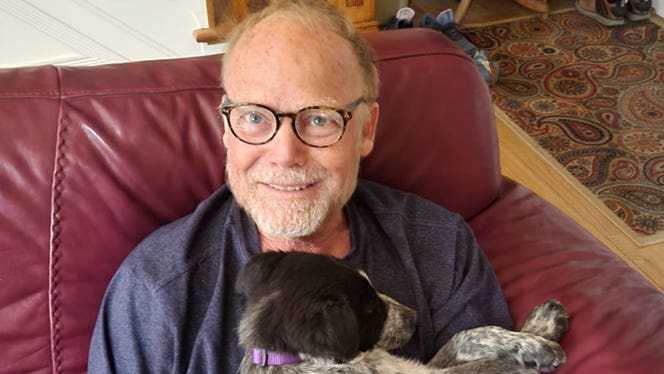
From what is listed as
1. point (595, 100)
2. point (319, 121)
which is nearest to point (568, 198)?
A: point (595, 100)

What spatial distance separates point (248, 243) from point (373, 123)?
1.47 ft

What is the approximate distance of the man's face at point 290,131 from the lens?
149cm

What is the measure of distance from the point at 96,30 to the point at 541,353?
9.52ft

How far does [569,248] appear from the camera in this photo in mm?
1719

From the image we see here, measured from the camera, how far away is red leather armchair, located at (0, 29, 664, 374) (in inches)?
59.9

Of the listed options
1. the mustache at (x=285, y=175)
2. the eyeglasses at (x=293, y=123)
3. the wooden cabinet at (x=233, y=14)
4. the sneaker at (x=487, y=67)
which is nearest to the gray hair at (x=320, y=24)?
the eyeglasses at (x=293, y=123)

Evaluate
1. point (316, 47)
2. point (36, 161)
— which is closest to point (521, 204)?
point (316, 47)

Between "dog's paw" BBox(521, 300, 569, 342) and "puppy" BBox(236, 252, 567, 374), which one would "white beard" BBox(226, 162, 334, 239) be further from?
"dog's paw" BBox(521, 300, 569, 342)

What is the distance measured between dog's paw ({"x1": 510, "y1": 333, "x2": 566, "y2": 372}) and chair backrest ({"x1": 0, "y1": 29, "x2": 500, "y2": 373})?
69 centimetres

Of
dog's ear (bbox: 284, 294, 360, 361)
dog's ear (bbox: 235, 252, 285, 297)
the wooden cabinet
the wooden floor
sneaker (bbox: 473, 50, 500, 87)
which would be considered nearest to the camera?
dog's ear (bbox: 284, 294, 360, 361)

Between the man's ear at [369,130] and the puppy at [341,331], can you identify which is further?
the man's ear at [369,130]

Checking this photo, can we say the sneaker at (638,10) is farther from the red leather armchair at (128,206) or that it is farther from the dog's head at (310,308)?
the dog's head at (310,308)

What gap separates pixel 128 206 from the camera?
5.29 ft

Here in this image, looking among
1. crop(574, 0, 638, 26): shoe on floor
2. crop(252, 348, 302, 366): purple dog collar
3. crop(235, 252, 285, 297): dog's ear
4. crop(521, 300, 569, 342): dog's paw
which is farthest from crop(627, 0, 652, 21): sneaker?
crop(252, 348, 302, 366): purple dog collar
